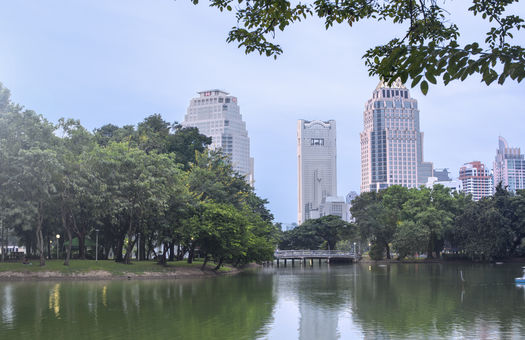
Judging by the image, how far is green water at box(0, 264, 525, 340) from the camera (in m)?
23.2

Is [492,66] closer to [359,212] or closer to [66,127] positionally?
[66,127]

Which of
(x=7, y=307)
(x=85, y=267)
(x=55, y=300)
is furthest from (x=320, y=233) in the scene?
(x=7, y=307)

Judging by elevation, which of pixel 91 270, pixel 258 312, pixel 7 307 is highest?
pixel 91 270

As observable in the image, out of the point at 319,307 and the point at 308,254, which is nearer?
the point at 319,307

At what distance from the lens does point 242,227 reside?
60531mm

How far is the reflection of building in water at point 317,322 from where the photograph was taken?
→ 75.8 feet

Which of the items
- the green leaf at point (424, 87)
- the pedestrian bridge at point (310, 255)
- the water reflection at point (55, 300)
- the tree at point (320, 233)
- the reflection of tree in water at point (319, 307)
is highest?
the green leaf at point (424, 87)

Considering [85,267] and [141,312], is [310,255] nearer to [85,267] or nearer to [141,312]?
[85,267]

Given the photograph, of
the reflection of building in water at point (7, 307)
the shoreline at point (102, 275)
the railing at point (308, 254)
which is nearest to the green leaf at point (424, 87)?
the reflection of building in water at point (7, 307)

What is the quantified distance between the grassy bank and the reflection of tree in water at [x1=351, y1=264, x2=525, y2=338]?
2134 cm

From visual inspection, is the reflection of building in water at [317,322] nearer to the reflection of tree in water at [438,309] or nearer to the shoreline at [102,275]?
the reflection of tree in water at [438,309]

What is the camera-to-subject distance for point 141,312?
1152 inches

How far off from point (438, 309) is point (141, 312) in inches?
631

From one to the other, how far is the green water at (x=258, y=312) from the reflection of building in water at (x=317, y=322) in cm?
4
